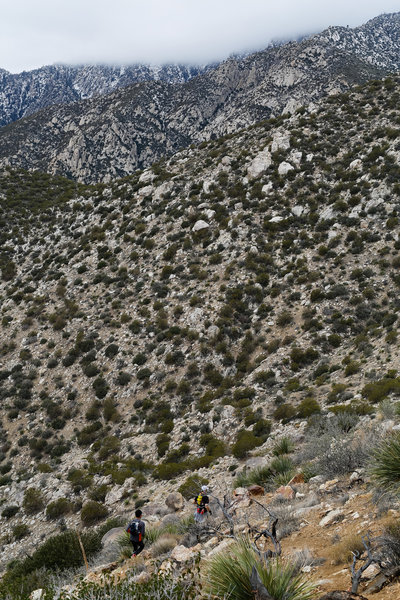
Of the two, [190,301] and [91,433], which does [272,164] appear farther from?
[91,433]

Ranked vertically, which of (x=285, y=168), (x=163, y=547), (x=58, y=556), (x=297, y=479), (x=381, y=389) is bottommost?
(x=381, y=389)

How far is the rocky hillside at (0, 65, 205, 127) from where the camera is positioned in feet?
489

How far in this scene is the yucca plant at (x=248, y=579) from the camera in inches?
135

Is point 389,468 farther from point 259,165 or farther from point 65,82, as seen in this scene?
point 65,82

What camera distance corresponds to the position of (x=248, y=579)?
3.56m

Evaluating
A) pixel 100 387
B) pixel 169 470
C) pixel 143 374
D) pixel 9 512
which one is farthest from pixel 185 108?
pixel 9 512

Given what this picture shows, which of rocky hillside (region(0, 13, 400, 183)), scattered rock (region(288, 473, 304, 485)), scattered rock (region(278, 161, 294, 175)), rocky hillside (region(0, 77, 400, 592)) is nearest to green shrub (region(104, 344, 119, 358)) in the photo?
rocky hillside (region(0, 77, 400, 592))

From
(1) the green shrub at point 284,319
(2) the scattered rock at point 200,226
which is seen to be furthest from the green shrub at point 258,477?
(2) the scattered rock at point 200,226

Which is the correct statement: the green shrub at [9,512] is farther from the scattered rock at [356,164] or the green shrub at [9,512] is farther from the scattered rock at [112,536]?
the scattered rock at [356,164]

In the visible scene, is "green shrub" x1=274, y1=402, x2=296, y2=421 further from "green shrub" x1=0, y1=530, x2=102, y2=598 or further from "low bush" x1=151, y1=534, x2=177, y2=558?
"low bush" x1=151, y1=534, x2=177, y2=558

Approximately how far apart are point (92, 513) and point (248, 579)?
42.6 feet

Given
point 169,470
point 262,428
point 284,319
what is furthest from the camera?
point 284,319

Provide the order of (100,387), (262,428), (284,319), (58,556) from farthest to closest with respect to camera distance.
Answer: (284,319)
(100,387)
(262,428)
(58,556)

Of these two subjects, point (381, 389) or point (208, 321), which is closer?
point (381, 389)
